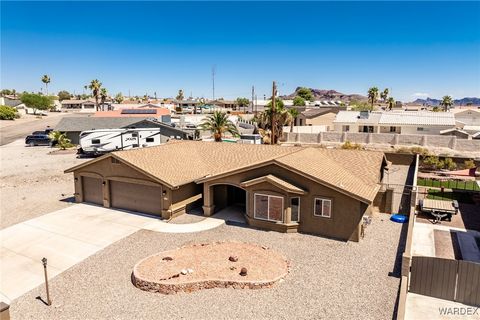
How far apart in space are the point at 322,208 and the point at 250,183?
430cm

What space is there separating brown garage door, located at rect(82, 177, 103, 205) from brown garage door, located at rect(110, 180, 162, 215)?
134 cm

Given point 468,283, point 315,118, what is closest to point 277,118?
point 315,118

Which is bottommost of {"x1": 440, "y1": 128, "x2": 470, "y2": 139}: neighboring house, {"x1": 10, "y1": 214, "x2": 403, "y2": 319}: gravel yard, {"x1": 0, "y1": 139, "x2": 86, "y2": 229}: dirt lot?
{"x1": 10, "y1": 214, "x2": 403, "y2": 319}: gravel yard

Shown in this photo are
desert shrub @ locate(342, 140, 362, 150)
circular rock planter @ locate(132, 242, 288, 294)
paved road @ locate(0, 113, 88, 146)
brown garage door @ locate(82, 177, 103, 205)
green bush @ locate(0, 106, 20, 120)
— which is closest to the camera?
circular rock planter @ locate(132, 242, 288, 294)

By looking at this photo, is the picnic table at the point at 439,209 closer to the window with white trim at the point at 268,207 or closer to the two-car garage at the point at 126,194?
the window with white trim at the point at 268,207

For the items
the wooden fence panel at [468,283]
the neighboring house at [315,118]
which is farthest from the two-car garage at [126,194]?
the neighboring house at [315,118]

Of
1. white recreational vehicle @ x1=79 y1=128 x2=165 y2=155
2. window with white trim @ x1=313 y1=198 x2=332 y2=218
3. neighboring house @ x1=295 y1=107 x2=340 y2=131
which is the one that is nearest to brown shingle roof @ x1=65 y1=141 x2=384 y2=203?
window with white trim @ x1=313 y1=198 x2=332 y2=218

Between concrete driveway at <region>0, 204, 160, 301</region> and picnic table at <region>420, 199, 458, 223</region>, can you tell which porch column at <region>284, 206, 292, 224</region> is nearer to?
concrete driveway at <region>0, 204, 160, 301</region>

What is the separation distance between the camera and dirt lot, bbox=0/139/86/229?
24.1 meters

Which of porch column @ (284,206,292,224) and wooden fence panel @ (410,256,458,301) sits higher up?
porch column @ (284,206,292,224)

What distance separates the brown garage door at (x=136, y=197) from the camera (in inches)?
890

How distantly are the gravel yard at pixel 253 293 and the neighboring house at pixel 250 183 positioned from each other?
191 centimetres

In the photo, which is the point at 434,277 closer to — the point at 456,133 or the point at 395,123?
the point at 456,133

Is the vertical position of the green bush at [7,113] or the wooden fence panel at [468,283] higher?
the green bush at [7,113]
